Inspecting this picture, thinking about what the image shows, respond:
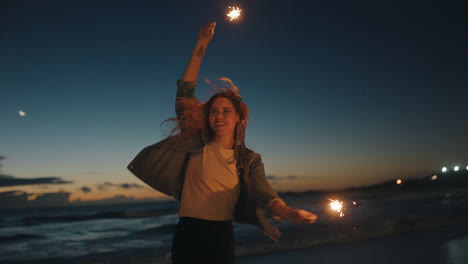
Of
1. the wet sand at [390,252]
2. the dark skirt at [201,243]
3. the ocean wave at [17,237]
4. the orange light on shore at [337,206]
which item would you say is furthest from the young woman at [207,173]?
the ocean wave at [17,237]

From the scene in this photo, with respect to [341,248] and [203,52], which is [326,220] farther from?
[203,52]

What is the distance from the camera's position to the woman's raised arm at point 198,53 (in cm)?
276

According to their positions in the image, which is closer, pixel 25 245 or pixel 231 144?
pixel 231 144

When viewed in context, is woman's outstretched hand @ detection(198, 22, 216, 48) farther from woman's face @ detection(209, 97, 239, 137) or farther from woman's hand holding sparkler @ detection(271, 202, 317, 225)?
woman's hand holding sparkler @ detection(271, 202, 317, 225)

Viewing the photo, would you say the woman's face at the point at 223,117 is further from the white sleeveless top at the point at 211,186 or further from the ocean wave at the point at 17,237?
the ocean wave at the point at 17,237

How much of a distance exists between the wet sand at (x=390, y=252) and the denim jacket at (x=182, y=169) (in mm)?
4565

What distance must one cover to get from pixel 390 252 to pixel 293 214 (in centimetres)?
613

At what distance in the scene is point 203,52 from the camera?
2779 mm

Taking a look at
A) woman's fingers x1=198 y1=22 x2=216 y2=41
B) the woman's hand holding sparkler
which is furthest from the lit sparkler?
the woman's hand holding sparkler

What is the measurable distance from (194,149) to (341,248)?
6.09 m

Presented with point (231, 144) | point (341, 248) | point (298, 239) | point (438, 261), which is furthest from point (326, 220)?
point (231, 144)

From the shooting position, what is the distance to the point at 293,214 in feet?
Answer: 6.73

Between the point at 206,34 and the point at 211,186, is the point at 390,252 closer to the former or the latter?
the point at 211,186

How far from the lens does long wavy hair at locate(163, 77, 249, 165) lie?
9.29ft
